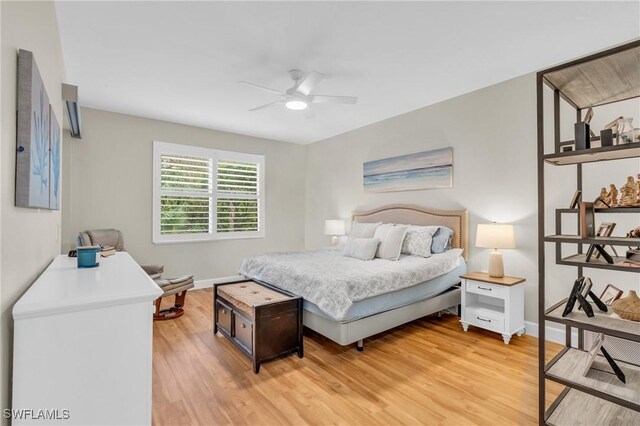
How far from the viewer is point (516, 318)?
307 cm

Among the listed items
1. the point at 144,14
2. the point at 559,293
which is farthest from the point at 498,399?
the point at 144,14

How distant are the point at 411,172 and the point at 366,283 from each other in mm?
2248

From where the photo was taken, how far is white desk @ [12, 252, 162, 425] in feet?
2.98

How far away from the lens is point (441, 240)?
12.2ft

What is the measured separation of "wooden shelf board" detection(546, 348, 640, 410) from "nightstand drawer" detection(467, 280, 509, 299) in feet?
3.58

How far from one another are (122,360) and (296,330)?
183cm

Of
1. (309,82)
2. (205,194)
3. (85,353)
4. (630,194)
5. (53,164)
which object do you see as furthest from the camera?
(205,194)

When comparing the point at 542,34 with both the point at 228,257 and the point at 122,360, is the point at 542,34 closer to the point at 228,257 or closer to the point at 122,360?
the point at 122,360

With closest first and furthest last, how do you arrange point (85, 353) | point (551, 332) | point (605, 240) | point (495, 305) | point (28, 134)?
point (85, 353), point (28, 134), point (605, 240), point (551, 332), point (495, 305)

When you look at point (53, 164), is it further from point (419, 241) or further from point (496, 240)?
point (496, 240)

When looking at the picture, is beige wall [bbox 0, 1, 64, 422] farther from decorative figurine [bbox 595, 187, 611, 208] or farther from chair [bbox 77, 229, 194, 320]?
decorative figurine [bbox 595, 187, 611, 208]

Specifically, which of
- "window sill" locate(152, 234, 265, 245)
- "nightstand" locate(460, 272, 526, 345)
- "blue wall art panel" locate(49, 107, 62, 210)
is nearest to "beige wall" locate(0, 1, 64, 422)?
"blue wall art panel" locate(49, 107, 62, 210)

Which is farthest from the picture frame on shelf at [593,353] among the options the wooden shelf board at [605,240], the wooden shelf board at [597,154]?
the wooden shelf board at [597,154]

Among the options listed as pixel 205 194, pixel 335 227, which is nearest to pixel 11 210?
pixel 205 194
